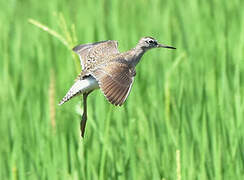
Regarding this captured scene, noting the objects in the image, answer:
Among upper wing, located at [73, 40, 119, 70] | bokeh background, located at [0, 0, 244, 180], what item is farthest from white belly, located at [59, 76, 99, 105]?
bokeh background, located at [0, 0, 244, 180]

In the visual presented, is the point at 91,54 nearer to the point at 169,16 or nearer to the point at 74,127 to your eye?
the point at 74,127

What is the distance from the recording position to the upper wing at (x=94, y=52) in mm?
2597

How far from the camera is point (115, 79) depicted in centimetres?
226

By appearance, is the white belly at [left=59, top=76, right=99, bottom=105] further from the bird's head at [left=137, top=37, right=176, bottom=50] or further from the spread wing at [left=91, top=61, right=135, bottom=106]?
the bird's head at [left=137, top=37, right=176, bottom=50]

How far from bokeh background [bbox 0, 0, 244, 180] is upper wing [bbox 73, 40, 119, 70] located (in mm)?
59

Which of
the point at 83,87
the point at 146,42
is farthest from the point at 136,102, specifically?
the point at 83,87

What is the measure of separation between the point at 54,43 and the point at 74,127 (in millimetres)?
1277

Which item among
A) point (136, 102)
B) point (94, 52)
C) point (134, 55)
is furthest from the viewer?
point (136, 102)

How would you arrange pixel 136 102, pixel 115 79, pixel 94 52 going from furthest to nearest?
pixel 136 102 < pixel 94 52 < pixel 115 79

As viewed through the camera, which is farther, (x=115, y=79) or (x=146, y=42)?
(x=146, y=42)

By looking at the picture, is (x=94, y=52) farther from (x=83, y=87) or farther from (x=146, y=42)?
(x=83, y=87)

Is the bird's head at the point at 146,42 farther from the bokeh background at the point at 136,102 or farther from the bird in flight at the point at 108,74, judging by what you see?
the bokeh background at the point at 136,102

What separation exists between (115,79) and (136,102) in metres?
1.58

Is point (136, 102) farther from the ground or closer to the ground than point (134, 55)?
closer to the ground
